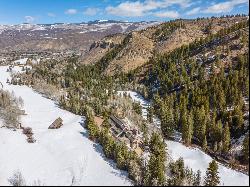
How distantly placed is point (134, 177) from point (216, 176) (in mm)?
16967

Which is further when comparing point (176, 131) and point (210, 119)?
point (176, 131)

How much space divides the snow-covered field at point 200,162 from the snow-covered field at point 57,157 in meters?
17.3

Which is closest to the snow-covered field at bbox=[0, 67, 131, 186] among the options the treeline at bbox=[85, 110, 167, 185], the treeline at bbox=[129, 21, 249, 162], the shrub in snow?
the shrub in snow

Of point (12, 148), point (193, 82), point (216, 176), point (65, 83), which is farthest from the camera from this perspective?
point (65, 83)

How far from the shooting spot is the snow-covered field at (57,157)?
76.0m

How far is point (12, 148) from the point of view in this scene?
95688mm

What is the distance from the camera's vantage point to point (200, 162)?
83562 millimetres

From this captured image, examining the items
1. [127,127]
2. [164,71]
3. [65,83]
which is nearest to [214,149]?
[127,127]

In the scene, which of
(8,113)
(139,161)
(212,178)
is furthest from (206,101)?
(8,113)

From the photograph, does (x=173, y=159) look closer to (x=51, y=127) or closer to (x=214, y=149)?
(x=214, y=149)

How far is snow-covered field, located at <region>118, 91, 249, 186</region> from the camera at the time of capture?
69.5 metres

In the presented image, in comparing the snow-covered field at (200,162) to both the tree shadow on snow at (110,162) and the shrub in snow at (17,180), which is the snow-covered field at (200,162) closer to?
the tree shadow on snow at (110,162)

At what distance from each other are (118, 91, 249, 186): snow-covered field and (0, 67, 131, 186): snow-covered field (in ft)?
56.6

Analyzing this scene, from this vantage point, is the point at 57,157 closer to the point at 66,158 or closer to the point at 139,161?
the point at 66,158
